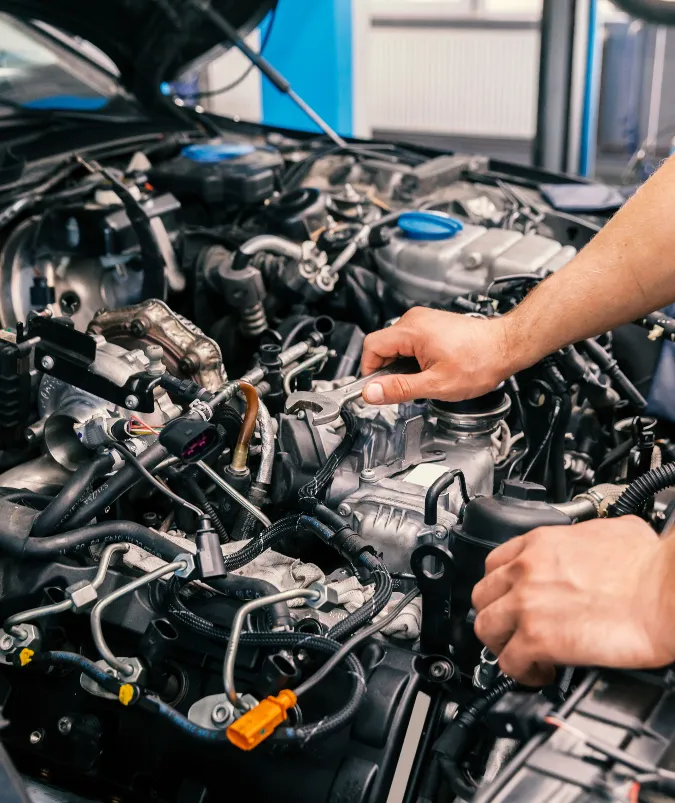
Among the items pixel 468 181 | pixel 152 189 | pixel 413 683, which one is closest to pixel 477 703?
pixel 413 683

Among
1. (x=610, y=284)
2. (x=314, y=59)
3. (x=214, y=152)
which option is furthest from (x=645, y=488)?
(x=314, y=59)

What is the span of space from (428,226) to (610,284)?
2.12 feet

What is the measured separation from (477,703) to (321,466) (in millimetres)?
473

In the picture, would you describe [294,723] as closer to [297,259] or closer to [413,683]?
[413,683]

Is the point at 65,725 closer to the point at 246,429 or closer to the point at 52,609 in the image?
the point at 52,609

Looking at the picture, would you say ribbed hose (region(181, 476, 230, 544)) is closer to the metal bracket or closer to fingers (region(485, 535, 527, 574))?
the metal bracket

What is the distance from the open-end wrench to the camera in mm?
1491

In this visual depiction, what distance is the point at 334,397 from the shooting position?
1.53 m

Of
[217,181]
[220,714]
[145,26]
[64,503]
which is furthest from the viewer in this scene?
[145,26]

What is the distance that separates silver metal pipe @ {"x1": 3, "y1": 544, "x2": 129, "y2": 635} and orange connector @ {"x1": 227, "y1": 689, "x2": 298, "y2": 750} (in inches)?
12.1

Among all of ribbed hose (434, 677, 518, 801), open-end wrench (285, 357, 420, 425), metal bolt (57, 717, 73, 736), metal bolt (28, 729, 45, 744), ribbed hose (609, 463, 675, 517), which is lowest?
metal bolt (28, 729, 45, 744)

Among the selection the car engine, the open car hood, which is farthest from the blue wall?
the car engine

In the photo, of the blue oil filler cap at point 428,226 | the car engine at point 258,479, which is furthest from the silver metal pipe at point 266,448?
the blue oil filler cap at point 428,226

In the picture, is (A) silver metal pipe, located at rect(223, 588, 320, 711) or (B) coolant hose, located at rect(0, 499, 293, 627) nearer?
(A) silver metal pipe, located at rect(223, 588, 320, 711)
